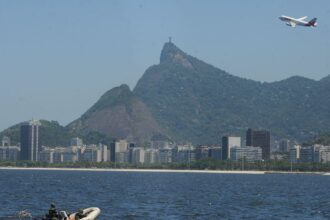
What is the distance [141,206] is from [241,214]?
1673 cm

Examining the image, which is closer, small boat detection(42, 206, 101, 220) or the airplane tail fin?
small boat detection(42, 206, 101, 220)

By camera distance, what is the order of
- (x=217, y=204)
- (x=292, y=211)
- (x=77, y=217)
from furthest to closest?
1. (x=217, y=204)
2. (x=292, y=211)
3. (x=77, y=217)

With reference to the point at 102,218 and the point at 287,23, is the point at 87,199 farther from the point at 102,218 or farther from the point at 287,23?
the point at 287,23

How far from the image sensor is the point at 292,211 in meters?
123

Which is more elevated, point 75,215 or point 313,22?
point 313,22

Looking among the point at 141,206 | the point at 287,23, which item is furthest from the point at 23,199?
the point at 287,23

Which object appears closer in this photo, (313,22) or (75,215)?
(75,215)

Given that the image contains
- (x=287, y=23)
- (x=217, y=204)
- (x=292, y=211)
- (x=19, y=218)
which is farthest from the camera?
(x=287, y=23)

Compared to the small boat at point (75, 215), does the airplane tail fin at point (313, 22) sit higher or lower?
higher

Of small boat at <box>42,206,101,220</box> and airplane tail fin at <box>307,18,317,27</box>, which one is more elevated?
airplane tail fin at <box>307,18,317,27</box>

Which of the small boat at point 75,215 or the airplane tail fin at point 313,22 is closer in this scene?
the small boat at point 75,215

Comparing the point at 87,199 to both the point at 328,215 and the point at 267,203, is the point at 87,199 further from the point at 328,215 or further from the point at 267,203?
the point at 328,215

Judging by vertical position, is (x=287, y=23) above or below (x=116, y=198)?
above

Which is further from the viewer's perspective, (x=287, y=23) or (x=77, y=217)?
(x=287, y=23)
